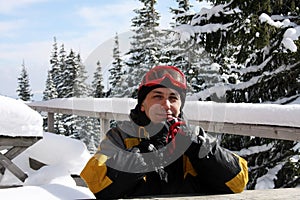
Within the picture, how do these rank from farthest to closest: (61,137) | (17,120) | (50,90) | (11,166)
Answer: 1. (50,90)
2. (61,137)
3. (11,166)
4. (17,120)

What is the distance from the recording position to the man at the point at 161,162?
1.67 m

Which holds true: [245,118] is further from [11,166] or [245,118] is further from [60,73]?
[60,73]

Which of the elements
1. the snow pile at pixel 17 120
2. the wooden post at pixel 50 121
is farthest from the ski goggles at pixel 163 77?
the wooden post at pixel 50 121

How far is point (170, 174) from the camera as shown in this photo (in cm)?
174

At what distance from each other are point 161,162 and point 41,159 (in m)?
3.51

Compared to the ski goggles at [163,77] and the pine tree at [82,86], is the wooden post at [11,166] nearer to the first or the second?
the pine tree at [82,86]

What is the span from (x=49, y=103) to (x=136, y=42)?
410 centimetres

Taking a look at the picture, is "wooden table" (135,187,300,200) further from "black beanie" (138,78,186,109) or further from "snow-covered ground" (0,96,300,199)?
"snow-covered ground" (0,96,300,199)

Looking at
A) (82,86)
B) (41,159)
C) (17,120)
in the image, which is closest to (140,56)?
(17,120)

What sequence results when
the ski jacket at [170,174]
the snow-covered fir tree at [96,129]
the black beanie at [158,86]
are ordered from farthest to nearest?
the snow-covered fir tree at [96,129]
the black beanie at [158,86]
the ski jacket at [170,174]

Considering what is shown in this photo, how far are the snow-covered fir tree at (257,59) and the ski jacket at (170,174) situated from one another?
11.7 ft

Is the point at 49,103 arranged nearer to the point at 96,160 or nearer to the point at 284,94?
the point at 284,94

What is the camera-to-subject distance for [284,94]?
244 inches

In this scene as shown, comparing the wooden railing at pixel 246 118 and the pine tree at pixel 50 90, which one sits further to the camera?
the pine tree at pixel 50 90
